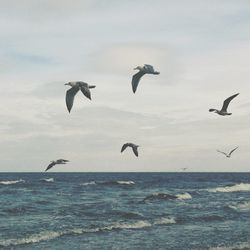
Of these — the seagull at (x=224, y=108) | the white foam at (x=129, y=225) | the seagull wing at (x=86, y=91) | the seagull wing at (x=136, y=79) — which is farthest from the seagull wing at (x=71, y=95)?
the white foam at (x=129, y=225)

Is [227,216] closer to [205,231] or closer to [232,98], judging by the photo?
[205,231]

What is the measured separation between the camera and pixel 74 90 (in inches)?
567

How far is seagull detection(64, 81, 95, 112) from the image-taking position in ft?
44.0

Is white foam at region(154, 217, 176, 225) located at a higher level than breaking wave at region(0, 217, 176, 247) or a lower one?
higher

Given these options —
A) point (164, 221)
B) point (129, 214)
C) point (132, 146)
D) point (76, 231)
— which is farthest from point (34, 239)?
point (129, 214)

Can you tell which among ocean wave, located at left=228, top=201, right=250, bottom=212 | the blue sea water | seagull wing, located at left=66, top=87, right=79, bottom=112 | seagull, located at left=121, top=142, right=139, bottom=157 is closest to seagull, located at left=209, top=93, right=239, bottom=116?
seagull, located at left=121, top=142, right=139, bottom=157

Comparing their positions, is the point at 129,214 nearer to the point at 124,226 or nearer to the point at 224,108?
the point at 124,226

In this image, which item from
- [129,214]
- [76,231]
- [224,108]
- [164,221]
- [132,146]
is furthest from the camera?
[129,214]

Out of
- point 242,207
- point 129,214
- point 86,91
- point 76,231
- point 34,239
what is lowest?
point 34,239

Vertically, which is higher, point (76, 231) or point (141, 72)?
point (141, 72)

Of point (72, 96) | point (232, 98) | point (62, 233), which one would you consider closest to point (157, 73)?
point (72, 96)

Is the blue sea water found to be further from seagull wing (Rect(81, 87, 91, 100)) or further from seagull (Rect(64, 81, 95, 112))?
seagull wing (Rect(81, 87, 91, 100))

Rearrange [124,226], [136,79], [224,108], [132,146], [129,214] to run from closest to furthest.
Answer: [136,79] < [132,146] < [224,108] < [124,226] < [129,214]

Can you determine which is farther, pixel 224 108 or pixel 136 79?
pixel 224 108
